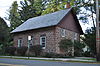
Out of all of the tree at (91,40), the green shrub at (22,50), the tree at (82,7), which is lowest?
the green shrub at (22,50)

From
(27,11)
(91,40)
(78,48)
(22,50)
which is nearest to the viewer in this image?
(91,40)

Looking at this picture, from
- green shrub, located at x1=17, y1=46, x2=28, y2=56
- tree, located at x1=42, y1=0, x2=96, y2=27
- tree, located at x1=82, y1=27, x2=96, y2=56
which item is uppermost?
tree, located at x1=42, y1=0, x2=96, y2=27

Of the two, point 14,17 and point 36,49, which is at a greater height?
point 14,17

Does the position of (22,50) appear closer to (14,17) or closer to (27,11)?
(27,11)

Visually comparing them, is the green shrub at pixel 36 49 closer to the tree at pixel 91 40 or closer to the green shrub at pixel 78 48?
the green shrub at pixel 78 48

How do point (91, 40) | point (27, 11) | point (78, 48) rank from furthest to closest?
point (27, 11)
point (78, 48)
point (91, 40)

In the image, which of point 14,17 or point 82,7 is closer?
point 82,7

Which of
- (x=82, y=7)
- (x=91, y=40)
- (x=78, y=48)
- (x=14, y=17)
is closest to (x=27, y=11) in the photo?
(x=14, y=17)

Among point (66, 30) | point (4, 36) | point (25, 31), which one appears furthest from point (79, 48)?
point (4, 36)

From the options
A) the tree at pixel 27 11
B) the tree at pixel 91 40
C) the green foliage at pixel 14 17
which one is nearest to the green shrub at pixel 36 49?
the tree at pixel 91 40

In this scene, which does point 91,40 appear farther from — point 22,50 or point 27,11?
point 27,11

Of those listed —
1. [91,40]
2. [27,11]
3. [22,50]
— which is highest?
[27,11]

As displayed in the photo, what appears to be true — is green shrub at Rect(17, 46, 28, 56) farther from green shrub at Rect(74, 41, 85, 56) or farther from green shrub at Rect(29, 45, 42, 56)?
green shrub at Rect(74, 41, 85, 56)

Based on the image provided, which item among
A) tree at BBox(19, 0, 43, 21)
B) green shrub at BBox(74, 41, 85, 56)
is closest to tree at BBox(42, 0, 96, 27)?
green shrub at BBox(74, 41, 85, 56)
